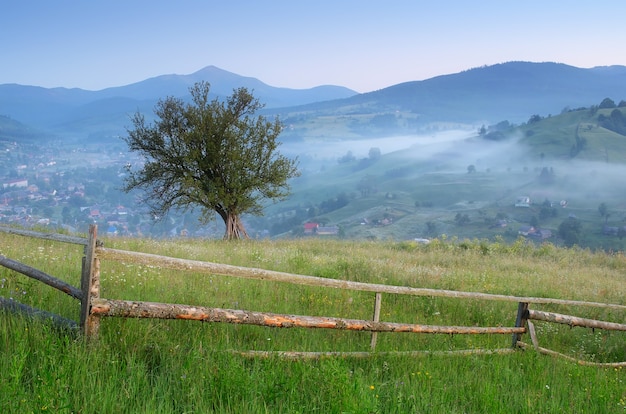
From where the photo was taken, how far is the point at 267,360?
546 cm

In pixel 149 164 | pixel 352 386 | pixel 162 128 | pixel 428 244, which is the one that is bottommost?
pixel 428 244

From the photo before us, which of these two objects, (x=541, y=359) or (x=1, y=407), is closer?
(x=1, y=407)

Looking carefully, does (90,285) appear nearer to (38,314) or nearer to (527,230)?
(38,314)

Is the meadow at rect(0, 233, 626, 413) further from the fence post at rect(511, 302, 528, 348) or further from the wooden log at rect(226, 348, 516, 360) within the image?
the fence post at rect(511, 302, 528, 348)

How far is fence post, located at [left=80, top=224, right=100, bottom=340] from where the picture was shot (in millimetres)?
4852

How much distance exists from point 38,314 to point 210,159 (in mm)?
20782

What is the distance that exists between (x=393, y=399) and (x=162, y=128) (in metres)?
23.9

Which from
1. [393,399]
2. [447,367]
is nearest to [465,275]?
[447,367]

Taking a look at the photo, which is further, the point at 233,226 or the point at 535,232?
the point at 535,232

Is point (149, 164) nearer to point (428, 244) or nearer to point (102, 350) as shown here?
point (428, 244)

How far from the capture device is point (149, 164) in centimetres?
2605

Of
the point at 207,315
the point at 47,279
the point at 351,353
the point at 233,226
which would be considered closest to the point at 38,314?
the point at 47,279

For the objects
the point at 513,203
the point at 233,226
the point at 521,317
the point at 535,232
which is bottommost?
the point at 535,232

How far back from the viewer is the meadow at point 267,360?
436 cm
